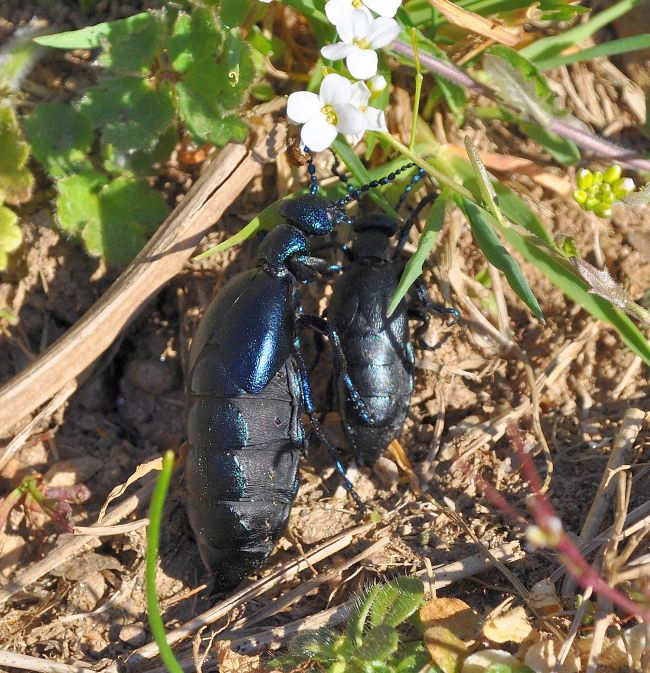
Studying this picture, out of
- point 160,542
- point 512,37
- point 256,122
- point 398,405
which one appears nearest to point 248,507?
point 160,542

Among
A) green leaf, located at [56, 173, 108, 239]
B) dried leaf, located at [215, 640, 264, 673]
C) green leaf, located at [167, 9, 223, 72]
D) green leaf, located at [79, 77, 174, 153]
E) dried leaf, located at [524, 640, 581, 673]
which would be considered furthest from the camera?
green leaf, located at [56, 173, 108, 239]

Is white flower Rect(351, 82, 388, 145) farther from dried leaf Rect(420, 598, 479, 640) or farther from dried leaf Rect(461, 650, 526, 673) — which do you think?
dried leaf Rect(461, 650, 526, 673)

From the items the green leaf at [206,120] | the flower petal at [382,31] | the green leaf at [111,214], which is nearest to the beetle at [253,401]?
the green leaf at [206,120]

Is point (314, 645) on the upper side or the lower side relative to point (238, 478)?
lower

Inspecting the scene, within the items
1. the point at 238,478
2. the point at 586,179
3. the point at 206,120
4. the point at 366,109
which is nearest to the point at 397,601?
the point at 238,478

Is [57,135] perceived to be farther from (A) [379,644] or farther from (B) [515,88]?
(A) [379,644]

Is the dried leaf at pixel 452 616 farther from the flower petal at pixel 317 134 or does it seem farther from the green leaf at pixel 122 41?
the green leaf at pixel 122 41

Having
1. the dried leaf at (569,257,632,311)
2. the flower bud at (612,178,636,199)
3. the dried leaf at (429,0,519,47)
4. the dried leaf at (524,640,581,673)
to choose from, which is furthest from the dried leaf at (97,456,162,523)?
the dried leaf at (429,0,519,47)
